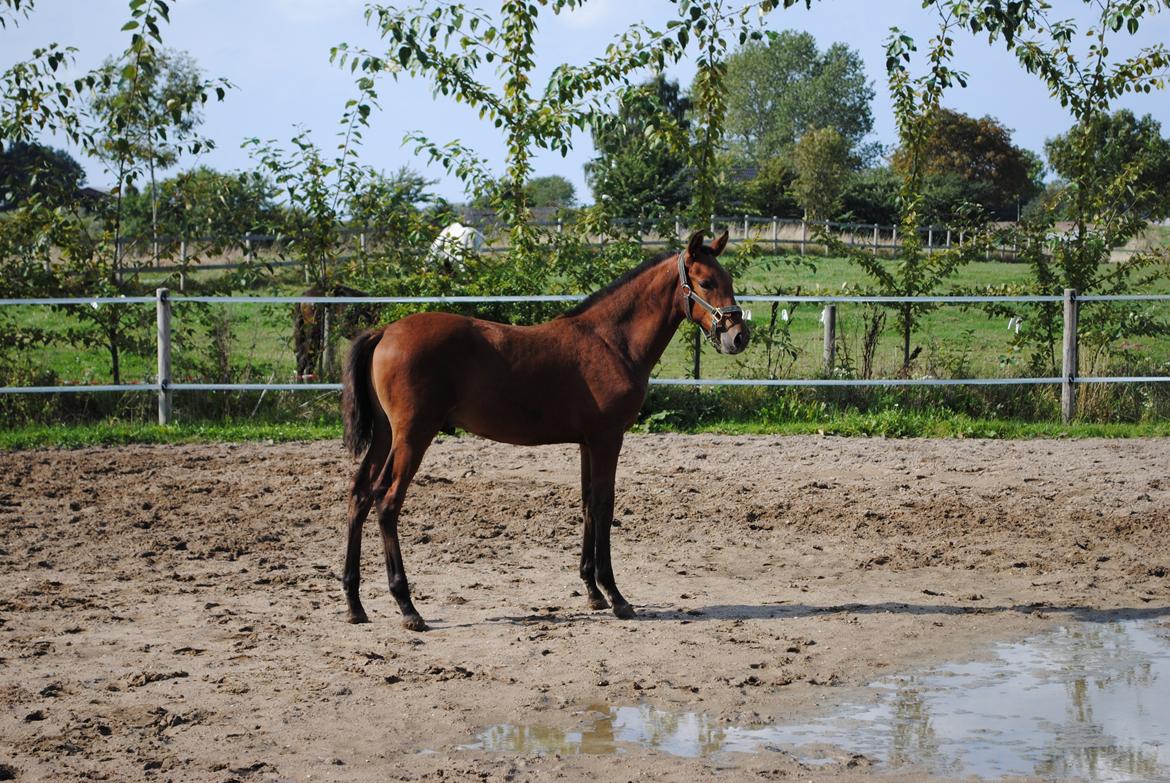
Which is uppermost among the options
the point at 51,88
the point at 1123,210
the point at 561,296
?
the point at 51,88

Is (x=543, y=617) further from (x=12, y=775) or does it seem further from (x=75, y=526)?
(x=75, y=526)

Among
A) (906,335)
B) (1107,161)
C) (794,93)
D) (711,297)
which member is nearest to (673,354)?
(906,335)

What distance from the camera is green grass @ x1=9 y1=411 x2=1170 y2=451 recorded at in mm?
11219

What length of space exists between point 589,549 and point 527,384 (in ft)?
3.24

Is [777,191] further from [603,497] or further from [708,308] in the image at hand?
[603,497]

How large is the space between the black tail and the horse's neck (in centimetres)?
120

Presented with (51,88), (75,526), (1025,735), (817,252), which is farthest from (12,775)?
(817,252)

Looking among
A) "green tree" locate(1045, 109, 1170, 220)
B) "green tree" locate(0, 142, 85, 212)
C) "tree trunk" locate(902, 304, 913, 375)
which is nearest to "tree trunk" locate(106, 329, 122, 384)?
"green tree" locate(0, 142, 85, 212)

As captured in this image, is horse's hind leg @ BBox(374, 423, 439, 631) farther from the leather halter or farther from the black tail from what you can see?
the leather halter

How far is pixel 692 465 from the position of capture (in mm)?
10180

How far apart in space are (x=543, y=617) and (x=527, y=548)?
1578 millimetres

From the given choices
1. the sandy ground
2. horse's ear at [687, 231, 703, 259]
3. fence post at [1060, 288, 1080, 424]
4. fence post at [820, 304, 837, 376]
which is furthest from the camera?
fence post at [820, 304, 837, 376]

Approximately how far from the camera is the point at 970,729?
454 centimetres

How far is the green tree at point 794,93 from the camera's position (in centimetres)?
8094
